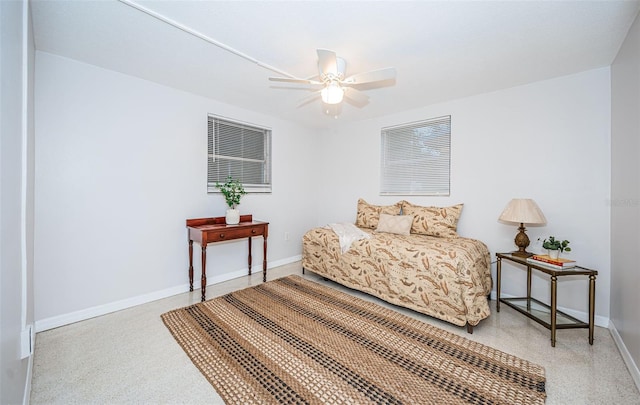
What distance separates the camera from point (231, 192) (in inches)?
132

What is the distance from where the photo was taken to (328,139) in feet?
15.5

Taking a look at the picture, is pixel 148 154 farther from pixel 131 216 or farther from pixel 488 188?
pixel 488 188

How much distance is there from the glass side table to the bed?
299 millimetres

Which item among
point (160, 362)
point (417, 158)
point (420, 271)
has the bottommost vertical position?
point (160, 362)

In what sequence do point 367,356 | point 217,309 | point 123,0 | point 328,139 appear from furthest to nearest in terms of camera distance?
point 328,139 < point 217,309 < point 367,356 < point 123,0

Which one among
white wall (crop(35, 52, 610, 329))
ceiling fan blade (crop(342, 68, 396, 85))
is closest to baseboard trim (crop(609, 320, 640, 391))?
white wall (crop(35, 52, 610, 329))

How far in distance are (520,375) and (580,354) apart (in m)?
0.68

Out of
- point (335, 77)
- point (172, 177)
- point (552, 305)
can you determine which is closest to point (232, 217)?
point (172, 177)

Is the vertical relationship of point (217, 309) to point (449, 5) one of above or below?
below

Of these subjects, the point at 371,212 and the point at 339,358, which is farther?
the point at 371,212

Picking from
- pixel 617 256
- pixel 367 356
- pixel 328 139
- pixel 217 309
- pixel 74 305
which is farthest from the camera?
pixel 328 139

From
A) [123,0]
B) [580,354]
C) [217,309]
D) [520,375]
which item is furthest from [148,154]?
[580,354]

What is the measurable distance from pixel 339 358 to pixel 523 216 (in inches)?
81.7

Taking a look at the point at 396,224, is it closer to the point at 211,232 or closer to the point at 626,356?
the point at 626,356
